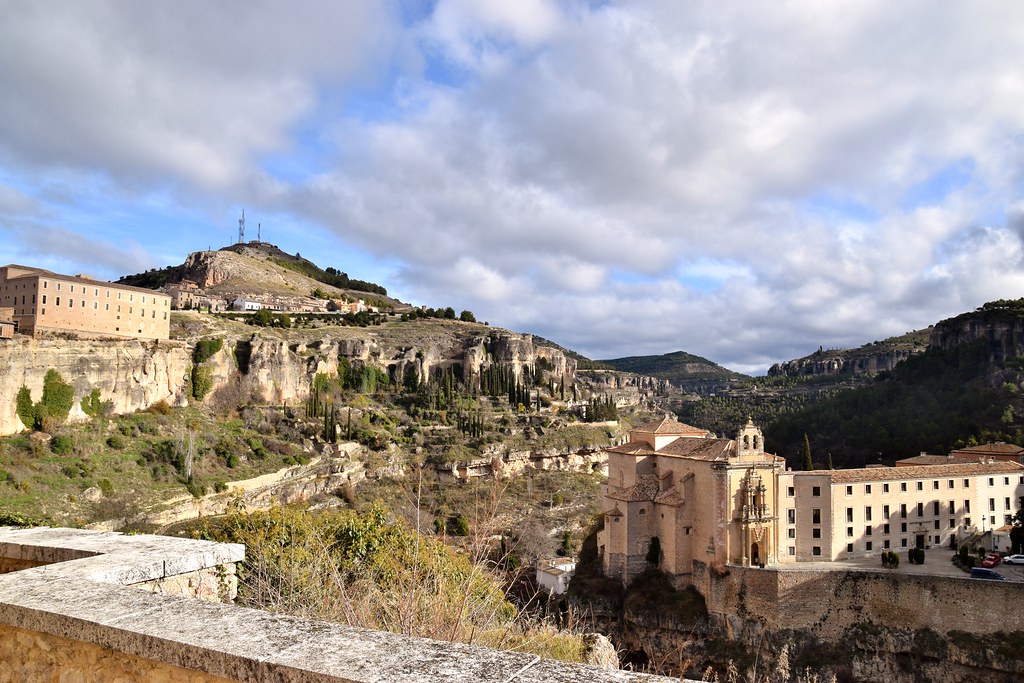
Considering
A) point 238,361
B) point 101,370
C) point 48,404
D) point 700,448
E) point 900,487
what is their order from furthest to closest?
point 238,361 → point 101,370 → point 48,404 → point 900,487 → point 700,448

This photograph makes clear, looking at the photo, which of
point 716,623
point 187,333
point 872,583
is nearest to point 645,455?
point 716,623

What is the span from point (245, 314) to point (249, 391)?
20022 millimetres

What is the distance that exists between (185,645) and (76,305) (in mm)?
45212

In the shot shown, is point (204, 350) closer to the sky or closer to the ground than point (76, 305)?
closer to the ground

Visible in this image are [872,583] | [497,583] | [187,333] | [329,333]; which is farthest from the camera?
[329,333]

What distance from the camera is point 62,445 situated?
31078 mm

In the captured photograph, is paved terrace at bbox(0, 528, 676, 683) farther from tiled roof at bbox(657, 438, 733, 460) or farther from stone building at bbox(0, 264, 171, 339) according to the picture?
stone building at bbox(0, 264, 171, 339)

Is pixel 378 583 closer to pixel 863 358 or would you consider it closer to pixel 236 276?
pixel 236 276

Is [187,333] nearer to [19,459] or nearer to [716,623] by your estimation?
[19,459]

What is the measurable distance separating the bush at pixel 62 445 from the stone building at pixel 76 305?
8.32m

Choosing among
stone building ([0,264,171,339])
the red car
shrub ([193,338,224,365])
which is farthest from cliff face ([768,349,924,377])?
stone building ([0,264,171,339])

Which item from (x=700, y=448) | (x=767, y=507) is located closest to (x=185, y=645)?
(x=767, y=507)

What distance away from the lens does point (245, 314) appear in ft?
209

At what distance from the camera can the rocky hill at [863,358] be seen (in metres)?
99.6
